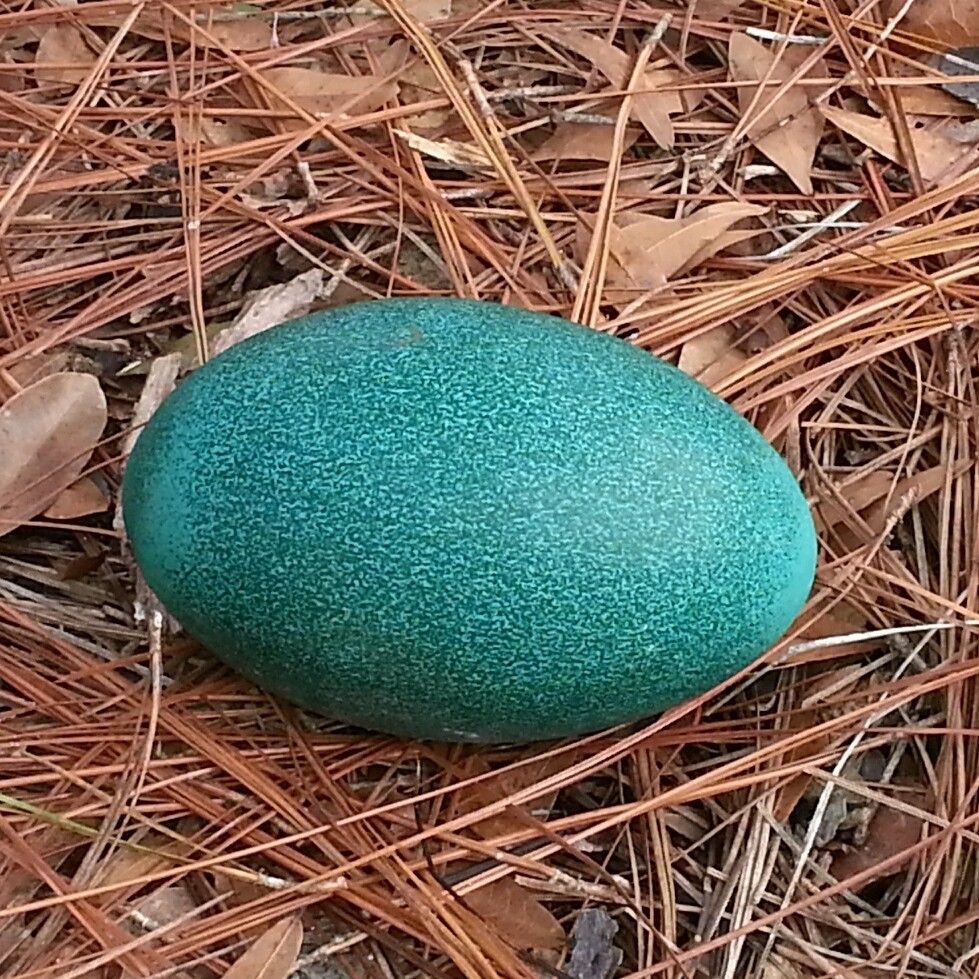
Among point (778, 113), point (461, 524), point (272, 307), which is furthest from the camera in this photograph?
point (778, 113)

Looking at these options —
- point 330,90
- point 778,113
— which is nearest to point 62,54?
point 330,90

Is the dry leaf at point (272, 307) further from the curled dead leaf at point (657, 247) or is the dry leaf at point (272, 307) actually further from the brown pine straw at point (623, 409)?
the curled dead leaf at point (657, 247)

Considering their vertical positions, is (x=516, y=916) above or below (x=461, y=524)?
below

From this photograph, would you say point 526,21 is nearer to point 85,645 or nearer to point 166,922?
point 85,645

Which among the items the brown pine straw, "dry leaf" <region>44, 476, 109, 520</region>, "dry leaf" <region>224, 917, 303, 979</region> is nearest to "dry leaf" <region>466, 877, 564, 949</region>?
the brown pine straw

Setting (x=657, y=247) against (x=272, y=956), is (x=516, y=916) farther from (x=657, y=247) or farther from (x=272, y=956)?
(x=657, y=247)

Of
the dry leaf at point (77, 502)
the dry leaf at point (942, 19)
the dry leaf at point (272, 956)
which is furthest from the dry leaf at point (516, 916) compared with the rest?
the dry leaf at point (942, 19)
